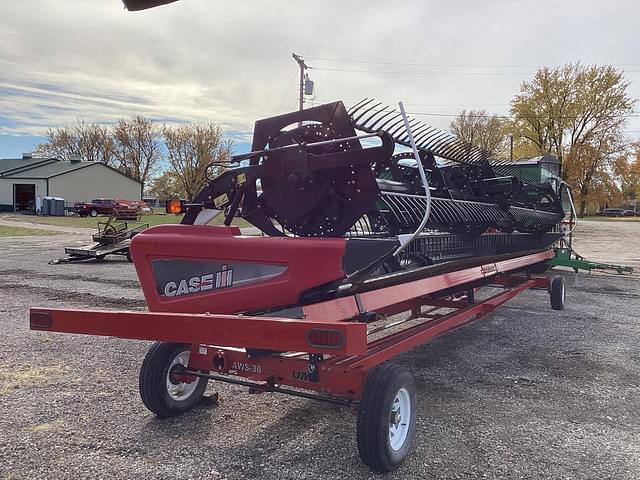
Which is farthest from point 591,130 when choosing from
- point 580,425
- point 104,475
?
point 104,475

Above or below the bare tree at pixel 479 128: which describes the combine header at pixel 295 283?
below

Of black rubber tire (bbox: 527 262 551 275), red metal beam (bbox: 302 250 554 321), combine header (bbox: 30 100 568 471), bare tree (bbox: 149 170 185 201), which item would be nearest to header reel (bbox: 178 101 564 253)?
combine header (bbox: 30 100 568 471)

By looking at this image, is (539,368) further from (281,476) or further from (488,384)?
(281,476)

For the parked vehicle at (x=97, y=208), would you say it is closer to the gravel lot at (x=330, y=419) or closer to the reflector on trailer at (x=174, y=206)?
the gravel lot at (x=330, y=419)

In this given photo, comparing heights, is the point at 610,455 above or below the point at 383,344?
below

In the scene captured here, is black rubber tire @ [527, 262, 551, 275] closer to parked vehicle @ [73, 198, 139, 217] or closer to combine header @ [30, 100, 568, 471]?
combine header @ [30, 100, 568, 471]

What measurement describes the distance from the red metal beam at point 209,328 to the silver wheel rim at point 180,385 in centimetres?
87

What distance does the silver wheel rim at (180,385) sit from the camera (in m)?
A: 3.58

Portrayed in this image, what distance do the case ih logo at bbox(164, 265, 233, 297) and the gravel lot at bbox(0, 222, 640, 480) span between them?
0.88 meters

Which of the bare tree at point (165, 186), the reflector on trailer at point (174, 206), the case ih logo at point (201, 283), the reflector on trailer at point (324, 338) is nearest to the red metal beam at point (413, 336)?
the reflector on trailer at point (324, 338)

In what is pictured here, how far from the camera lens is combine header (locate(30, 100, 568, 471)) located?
273 cm

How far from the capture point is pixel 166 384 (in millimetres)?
3510

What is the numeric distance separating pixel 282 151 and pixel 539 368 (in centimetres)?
318

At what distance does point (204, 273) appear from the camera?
3270 mm
